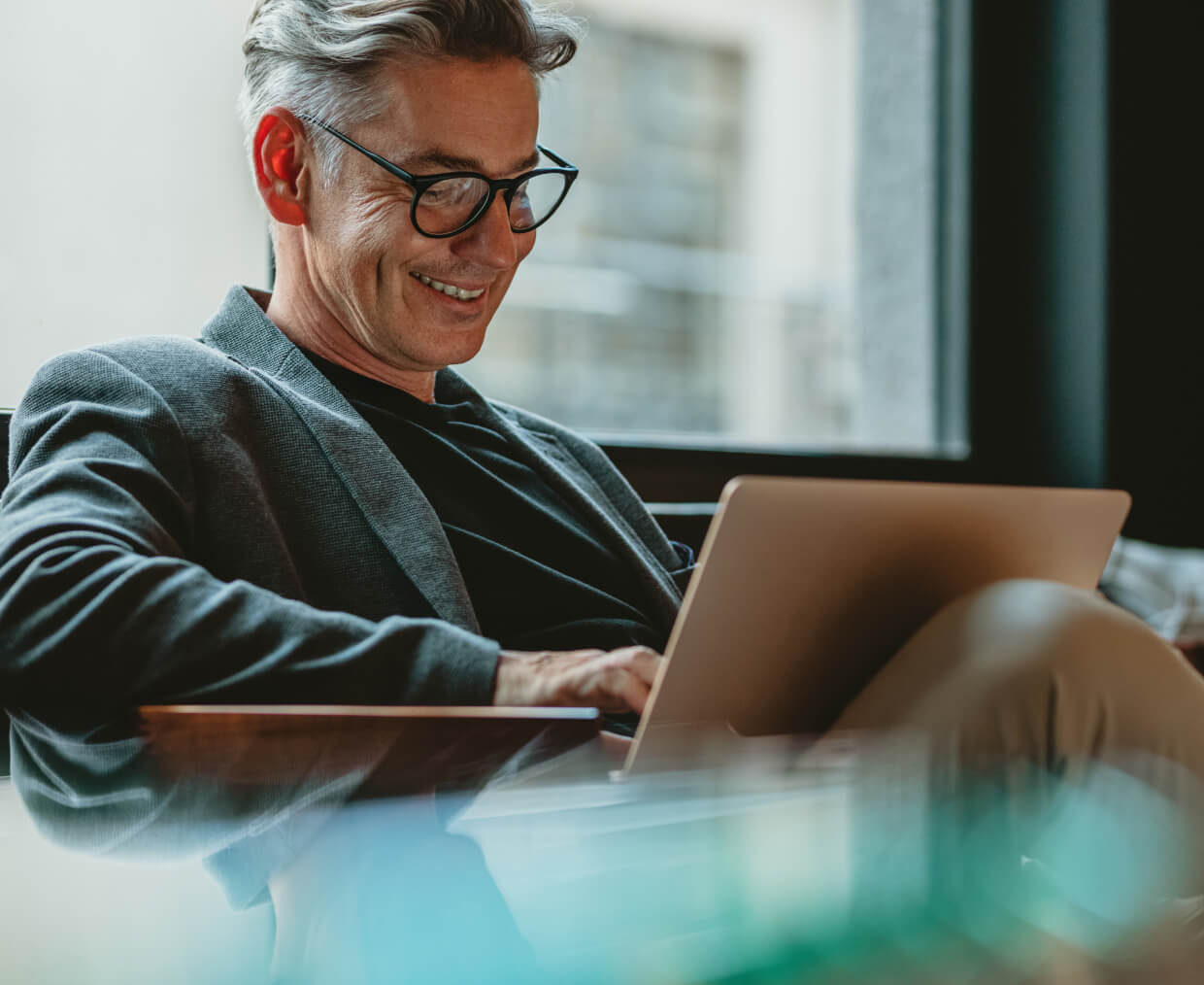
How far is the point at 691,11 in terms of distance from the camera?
8367 millimetres

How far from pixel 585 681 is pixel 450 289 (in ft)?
2.34

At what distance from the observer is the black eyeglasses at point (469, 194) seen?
1.30 metres

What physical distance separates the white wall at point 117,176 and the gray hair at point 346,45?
407 mm

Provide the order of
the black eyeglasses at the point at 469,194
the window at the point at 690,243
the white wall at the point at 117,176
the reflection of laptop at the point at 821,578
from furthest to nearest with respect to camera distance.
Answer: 1. the window at the point at 690,243
2. the white wall at the point at 117,176
3. the black eyeglasses at the point at 469,194
4. the reflection of laptop at the point at 821,578

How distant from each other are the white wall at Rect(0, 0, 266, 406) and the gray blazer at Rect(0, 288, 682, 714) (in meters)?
0.46

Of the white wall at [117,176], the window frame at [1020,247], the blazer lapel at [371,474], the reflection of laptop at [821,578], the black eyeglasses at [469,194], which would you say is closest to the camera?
the reflection of laptop at [821,578]

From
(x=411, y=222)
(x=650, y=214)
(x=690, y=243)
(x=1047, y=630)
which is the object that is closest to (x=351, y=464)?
(x=411, y=222)

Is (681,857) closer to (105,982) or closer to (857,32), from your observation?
(105,982)

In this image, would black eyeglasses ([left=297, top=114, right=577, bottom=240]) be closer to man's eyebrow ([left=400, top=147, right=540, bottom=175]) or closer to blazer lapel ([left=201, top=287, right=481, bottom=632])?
man's eyebrow ([left=400, top=147, right=540, bottom=175])

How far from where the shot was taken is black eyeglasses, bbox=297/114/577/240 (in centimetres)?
130

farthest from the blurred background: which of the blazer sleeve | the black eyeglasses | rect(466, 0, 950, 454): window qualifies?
rect(466, 0, 950, 454): window

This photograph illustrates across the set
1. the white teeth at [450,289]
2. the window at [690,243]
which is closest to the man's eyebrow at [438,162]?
the white teeth at [450,289]

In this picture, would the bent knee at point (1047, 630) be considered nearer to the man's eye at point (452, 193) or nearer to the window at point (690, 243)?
the man's eye at point (452, 193)

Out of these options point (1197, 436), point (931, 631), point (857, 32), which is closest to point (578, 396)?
point (857, 32)
